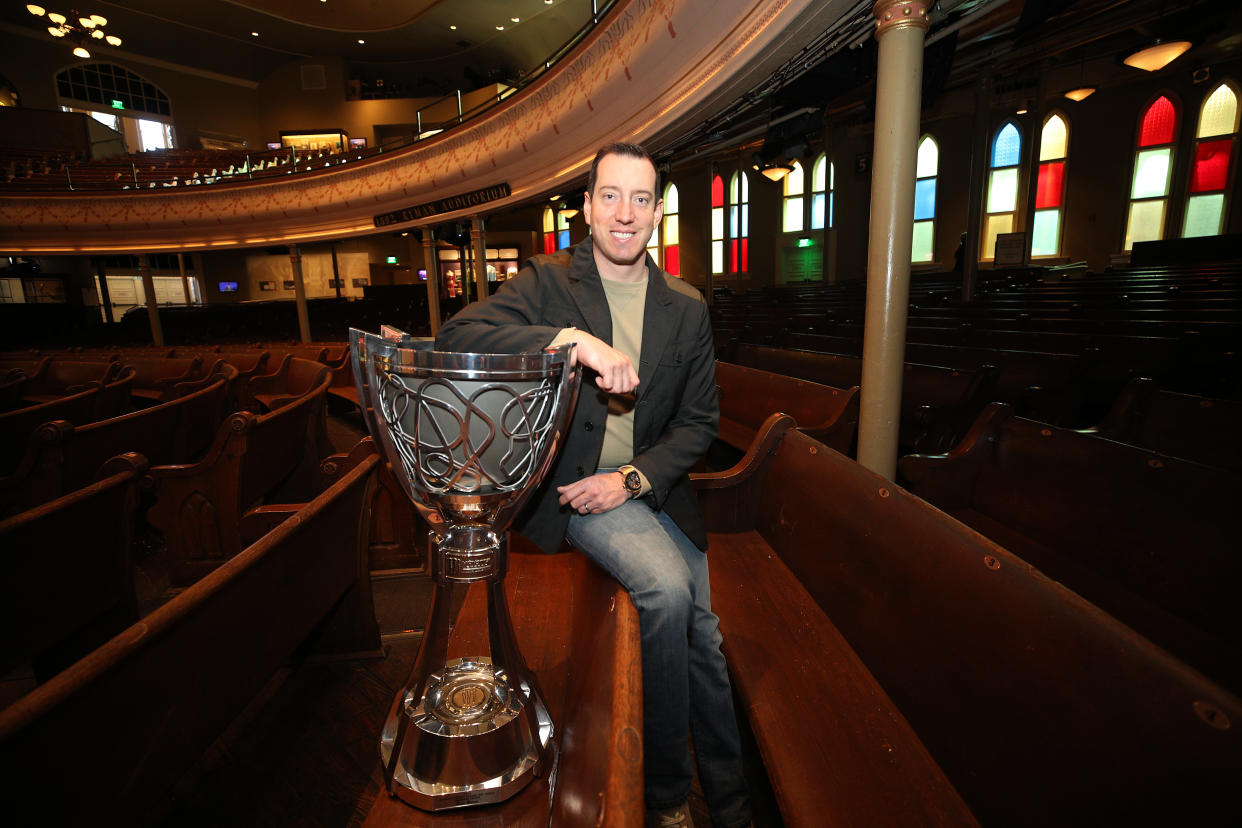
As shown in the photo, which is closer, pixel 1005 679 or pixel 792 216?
pixel 1005 679

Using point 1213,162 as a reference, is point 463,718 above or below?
below

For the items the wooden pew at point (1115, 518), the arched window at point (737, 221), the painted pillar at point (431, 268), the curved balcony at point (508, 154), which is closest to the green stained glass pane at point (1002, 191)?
the arched window at point (737, 221)

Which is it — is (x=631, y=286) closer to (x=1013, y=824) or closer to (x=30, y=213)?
(x=1013, y=824)

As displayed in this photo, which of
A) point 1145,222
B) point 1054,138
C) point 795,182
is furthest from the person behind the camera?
point 795,182

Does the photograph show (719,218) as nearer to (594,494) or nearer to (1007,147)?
(1007,147)

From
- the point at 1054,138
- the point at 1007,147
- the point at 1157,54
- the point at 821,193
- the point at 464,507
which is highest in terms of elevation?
the point at 1054,138

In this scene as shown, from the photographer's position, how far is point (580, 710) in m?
0.84

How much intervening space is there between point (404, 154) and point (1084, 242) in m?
15.9

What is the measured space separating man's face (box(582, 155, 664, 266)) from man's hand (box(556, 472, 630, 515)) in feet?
1.60

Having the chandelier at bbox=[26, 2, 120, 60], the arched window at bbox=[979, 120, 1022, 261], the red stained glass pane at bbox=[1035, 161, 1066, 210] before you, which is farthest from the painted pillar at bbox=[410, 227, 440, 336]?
the red stained glass pane at bbox=[1035, 161, 1066, 210]

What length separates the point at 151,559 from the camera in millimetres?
3047

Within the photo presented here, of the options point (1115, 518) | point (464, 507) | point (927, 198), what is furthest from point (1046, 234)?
point (464, 507)

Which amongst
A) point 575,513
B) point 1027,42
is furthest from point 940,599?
point 1027,42

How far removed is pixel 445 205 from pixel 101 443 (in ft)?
28.0
